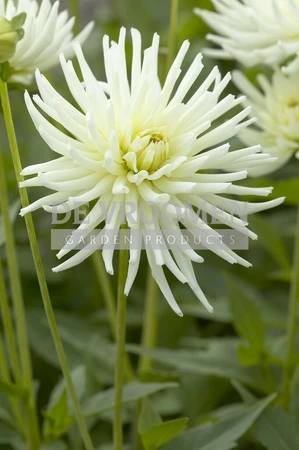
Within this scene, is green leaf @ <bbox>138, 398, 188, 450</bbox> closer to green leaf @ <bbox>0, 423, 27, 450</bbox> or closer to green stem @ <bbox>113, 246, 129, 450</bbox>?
green stem @ <bbox>113, 246, 129, 450</bbox>

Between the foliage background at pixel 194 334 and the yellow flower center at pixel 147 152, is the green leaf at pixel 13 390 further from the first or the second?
the yellow flower center at pixel 147 152

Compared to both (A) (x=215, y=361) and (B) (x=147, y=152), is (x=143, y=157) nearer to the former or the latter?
(B) (x=147, y=152)

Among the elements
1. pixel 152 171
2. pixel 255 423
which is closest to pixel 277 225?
pixel 255 423

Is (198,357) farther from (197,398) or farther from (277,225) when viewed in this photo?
(277,225)

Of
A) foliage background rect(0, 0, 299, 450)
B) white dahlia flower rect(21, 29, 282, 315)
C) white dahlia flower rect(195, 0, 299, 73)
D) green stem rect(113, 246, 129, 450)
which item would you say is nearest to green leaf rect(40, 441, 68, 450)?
foliage background rect(0, 0, 299, 450)

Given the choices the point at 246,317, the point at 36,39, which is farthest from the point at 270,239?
the point at 36,39

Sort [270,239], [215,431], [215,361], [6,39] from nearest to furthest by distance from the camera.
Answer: [6,39] < [215,431] < [215,361] < [270,239]
